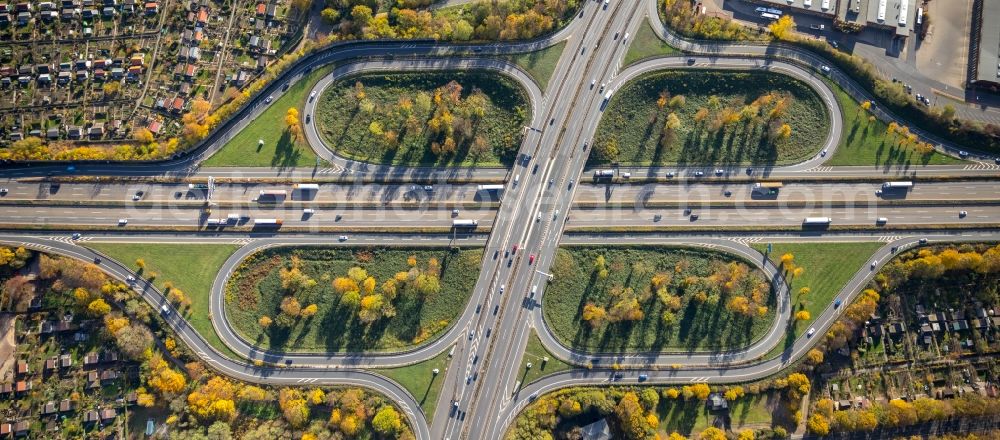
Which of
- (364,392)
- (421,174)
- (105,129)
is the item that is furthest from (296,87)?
Result: (364,392)

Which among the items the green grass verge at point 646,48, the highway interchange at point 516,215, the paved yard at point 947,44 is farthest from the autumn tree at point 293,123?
the paved yard at point 947,44

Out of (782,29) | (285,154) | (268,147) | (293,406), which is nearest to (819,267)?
(782,29)

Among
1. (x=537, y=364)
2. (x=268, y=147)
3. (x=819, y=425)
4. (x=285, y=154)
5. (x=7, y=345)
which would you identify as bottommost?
(x=7, y=345)

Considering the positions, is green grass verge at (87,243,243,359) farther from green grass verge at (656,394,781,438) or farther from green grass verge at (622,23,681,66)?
green grass verge at (622,23,681,66)

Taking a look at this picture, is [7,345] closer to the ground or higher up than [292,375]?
closer to the ground

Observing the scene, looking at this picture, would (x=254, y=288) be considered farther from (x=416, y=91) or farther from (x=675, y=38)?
(x=675, y=38)

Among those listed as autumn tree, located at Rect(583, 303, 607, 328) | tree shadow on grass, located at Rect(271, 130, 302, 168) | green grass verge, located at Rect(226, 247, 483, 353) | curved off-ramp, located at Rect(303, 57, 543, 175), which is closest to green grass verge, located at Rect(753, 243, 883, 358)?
autumn tree, located at Rect(583, 303, 607, 328)

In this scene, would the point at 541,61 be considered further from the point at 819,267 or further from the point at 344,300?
the point at 819,267
